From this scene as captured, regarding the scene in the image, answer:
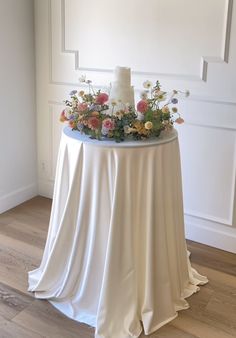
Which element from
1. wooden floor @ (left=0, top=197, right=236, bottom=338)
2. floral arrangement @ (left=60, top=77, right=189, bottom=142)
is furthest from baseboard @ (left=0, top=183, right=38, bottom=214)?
floral arrangement @ (left=60, top=77, right=189, bottom=142)

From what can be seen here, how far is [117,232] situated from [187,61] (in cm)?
125

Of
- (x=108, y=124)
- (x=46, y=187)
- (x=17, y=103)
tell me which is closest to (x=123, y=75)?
(x=108, y=124)

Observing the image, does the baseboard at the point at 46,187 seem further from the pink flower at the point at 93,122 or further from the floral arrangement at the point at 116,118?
the pink flower at the point at 93,122

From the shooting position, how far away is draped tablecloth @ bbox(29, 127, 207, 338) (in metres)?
1.81

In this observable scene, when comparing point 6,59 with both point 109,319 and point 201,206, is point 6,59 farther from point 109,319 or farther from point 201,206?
point 109,319

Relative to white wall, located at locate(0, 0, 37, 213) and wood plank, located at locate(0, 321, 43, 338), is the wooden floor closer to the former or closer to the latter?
wood plank, located at locate(0, 321, 43, 338)

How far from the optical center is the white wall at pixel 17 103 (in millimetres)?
2916

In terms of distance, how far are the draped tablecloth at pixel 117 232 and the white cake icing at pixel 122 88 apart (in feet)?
0.80

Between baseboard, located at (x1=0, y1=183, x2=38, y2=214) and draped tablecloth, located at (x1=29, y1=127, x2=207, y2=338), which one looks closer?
draped tablecloth, located at (x1=29, y1=127, x2=207, y2=338)

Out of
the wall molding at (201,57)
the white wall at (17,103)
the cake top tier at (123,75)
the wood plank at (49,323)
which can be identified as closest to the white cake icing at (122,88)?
the cake top tier at (123,75)

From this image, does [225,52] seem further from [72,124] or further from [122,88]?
[72,124]

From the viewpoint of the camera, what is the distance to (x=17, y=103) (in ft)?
10.2

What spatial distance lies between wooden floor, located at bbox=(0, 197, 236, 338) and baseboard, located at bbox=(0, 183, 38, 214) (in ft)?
0.96

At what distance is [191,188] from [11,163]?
4.68ft
